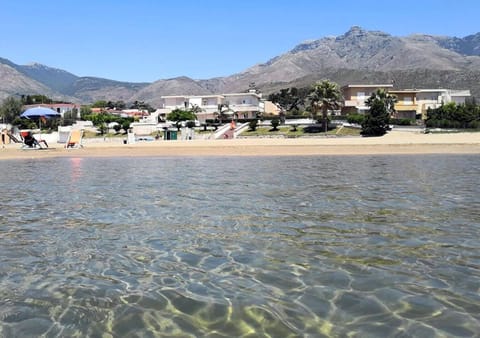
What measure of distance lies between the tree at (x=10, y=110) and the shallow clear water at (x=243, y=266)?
9175 centimetres

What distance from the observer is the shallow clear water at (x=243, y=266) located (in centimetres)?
489

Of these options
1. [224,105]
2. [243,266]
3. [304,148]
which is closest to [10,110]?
[224,105]

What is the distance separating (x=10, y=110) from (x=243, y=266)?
102004mm

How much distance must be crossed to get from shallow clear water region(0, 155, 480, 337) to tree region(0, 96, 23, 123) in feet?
301

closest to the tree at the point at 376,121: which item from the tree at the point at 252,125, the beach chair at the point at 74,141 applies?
the tree at the point at 252,125

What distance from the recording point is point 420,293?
5.59 meters

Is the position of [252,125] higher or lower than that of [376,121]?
lower

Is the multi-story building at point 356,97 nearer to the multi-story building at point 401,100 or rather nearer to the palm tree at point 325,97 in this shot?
the multi-story building at point 401,100

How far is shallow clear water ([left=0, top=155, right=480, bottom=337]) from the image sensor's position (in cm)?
489

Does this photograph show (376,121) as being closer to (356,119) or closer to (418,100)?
(356,119)

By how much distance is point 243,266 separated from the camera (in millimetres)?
6840

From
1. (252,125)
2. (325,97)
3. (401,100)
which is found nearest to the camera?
(325,97)

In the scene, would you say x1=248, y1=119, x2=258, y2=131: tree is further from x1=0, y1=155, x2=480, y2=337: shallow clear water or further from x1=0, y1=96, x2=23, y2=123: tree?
x1=0, y1=96, x2=23, y2=123: tree

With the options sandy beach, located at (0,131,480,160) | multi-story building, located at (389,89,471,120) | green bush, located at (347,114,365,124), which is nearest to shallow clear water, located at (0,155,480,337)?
sandy beach, located at (0,131,480,160)
